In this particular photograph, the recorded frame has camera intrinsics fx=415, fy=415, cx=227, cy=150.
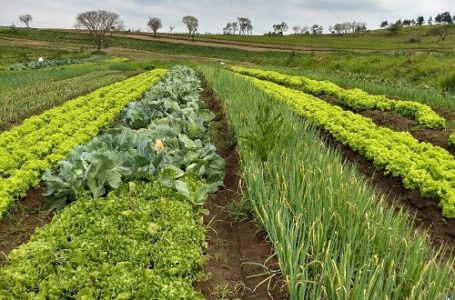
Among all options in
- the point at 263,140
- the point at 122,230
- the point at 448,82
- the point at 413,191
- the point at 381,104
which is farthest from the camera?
the point at 448,82

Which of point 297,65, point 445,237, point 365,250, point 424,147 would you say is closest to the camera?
point 365,250

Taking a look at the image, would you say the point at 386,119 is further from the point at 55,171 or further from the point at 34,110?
the point at 34,110

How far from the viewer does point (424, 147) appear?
21.2ft

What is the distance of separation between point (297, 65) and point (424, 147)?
30029 millimetres

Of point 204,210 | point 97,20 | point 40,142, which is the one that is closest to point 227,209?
point 204,210

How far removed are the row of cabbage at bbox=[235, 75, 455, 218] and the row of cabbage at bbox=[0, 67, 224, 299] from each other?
98.6 inches

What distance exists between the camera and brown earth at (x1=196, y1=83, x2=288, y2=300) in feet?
10.4

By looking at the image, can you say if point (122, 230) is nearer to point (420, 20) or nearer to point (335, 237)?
point (335, 237)

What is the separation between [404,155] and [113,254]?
4.64 meters

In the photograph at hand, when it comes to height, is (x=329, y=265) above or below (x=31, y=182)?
above

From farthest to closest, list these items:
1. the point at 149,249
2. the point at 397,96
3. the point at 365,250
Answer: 1. the point at 397,96
2. the point at 149,249
3. the point at 365,250

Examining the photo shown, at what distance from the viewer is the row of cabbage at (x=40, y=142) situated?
519cm

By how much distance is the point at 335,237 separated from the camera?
3180 millimetres

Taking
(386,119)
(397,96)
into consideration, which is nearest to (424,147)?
(386,119)
